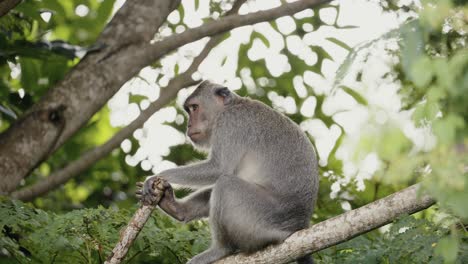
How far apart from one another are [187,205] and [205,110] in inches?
35.8

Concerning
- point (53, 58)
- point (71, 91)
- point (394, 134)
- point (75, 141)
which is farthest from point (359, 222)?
point (75, 141)

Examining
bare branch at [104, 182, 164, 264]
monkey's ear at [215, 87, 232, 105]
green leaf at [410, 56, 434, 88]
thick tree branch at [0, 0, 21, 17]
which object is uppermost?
green leaf at [410, 56, 434, 88]

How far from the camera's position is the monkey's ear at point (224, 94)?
6406 mm

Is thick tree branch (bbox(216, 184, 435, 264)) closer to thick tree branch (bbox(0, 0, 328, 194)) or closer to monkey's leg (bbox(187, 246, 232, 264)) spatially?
monkey's leg (bbox(187, 246, 232, 264))

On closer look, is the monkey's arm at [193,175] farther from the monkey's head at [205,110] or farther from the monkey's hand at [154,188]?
the monkey's head at [205,110]

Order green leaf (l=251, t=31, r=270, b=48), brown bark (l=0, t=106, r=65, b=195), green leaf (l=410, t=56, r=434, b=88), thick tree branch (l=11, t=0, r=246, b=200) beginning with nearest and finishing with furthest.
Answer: green leaf (l=410, t=56, r=434, b=88) < brown bark (l=0, t=106, r=65, b=195) < thick tree branch (l=11, t=0, r=246, b=200) < green leaf (l=251, t=31, r=270, b=48)

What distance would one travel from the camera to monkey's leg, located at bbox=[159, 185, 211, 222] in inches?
225

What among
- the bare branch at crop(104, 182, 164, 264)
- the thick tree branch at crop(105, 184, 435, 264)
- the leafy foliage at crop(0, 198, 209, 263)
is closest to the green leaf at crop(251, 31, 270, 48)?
the leafy foliage at crop(0, 198, 209, 263)

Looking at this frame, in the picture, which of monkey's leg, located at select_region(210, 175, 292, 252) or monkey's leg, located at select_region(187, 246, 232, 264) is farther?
monkey's leg, located at select_region(187, 246, 232, 264)

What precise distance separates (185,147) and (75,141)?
1.51m

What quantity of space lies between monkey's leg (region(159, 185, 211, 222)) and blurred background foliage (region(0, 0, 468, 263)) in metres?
0.12

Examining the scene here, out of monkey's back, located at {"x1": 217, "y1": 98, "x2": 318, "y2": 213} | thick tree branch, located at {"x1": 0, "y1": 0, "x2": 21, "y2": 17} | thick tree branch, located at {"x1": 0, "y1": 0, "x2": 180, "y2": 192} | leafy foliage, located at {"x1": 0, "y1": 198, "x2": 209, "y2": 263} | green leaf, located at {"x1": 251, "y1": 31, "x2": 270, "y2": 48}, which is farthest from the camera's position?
green leaf, located at {"x1": 251, "y1": 31, "x2": 270, "y2": 48}

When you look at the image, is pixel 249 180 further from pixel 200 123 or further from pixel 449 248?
pixel 449 248

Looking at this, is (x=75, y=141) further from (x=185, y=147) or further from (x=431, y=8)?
(x=431, y=8)
